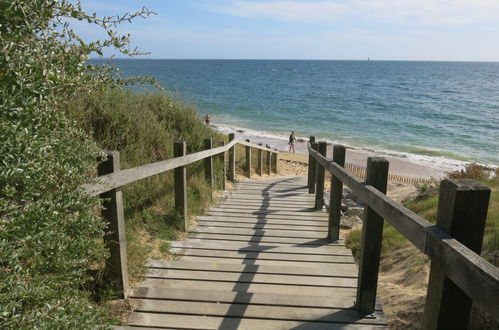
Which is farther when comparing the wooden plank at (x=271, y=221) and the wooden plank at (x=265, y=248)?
the wooden plank at (x=271, y=221)

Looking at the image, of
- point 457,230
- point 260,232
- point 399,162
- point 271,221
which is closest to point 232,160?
point 271,221

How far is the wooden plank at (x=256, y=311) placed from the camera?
2.87 meters

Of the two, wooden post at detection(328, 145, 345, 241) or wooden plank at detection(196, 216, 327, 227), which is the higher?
wooden post at detection(328, 145, 345, 241)

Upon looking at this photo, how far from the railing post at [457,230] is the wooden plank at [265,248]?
2499 mm

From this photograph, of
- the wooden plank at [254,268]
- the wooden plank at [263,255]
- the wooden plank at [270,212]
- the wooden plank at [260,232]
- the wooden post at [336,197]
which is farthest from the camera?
the wooden plank at [270,212]

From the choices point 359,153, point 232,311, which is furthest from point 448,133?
point 232,311

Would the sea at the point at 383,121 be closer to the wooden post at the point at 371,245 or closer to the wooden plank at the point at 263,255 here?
the wooden plank at the point at 263,255

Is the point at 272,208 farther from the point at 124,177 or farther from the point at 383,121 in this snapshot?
the point at 383,121

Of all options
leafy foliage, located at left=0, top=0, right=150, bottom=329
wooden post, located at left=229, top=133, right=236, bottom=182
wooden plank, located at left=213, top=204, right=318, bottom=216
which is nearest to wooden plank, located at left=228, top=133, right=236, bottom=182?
wooden post, located at left=229, top=133, right=236, bottom=182

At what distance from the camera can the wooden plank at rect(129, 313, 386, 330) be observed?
2.73 metres

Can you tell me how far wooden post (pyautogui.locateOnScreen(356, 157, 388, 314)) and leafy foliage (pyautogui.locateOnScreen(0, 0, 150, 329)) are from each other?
6.56ft

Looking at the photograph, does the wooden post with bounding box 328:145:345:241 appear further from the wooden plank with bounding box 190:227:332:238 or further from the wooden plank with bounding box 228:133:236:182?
the wooden plank with bounding box 228:133:236:182

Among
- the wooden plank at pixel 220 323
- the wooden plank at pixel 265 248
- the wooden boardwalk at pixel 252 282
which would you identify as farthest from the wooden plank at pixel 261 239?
the wooden plank at pixel 220 323

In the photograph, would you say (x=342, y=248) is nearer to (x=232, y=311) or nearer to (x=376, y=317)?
(x=376, y=317)
